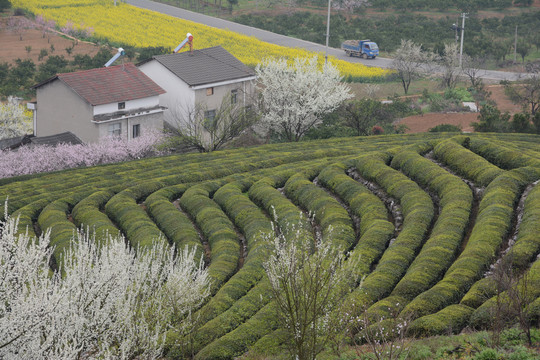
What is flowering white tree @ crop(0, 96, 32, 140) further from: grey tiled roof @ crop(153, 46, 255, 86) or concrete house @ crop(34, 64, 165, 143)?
grey tiled roof @ crop(153, 46, 255, 86)

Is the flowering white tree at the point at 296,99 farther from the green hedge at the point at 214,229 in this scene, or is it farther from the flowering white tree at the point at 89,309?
the flowering white tree at the point at 89,309

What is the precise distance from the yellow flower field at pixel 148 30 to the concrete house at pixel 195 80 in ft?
72.2

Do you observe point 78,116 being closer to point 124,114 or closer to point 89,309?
point 124,114

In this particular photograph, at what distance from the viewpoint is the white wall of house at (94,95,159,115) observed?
63737 millimetres

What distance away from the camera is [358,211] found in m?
39.0

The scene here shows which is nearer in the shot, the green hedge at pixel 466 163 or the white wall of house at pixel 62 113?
the green hedge at pixel 466 163

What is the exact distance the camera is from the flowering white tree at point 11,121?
7438 cm

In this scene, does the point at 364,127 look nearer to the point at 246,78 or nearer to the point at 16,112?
the point at 246,78

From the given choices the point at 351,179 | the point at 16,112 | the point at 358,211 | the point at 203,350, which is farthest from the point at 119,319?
the point at 16,112

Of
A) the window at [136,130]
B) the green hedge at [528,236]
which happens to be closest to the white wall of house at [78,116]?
the window at [136,130]

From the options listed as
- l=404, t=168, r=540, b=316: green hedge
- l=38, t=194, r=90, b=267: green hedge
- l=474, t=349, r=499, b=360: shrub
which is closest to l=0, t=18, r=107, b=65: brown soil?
l=38, t=194, r=90, b=267: green hedge

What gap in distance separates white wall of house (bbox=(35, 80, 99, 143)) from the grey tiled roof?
33.8ft

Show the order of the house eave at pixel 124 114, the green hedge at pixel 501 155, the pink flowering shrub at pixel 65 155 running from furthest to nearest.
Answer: the house eave at pixel 124 114 → the pink flowering shrub at pixel 65 155 → the green hedge at pixel 501 155

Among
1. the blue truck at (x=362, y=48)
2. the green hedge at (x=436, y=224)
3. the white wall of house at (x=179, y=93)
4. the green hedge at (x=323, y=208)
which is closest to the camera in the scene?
the green hedge at (x=436, y=224)
